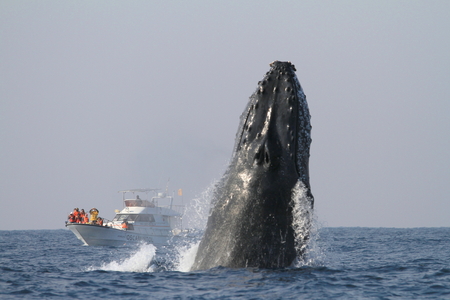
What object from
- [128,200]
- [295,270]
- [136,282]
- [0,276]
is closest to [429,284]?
[295,270]

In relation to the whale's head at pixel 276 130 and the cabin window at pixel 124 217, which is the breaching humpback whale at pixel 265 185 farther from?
the cabin window at pixel 124 217

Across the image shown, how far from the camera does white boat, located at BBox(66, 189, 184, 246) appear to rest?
37.4 metres

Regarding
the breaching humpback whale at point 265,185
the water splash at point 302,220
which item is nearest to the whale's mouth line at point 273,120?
the breaching humpback whale at point 265,185

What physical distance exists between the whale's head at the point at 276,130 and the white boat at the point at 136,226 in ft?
103

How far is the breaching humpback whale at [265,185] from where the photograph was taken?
6793 mm

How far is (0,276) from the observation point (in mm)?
10984

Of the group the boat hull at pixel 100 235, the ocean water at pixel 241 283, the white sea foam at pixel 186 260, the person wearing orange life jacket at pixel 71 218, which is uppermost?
the person wearing orange life jacket at pixel 71 218

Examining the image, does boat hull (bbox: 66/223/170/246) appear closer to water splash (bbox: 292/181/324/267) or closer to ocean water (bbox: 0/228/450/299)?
ocean water (bbox: 0/228/450/299)

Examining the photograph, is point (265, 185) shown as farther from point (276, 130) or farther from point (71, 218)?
point (71, 218)

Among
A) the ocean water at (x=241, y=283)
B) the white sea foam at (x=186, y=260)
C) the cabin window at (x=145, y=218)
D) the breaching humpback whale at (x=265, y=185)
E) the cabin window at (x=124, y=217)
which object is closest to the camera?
the ocean water at (x=241, y=283)

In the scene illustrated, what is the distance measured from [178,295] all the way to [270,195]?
6.13ft

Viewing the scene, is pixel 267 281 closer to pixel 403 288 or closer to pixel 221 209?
pixel 221 209

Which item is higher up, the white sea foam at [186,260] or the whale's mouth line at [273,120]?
the whale's mouth line at [273,120]

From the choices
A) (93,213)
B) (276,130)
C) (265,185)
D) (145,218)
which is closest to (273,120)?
(276,130)
